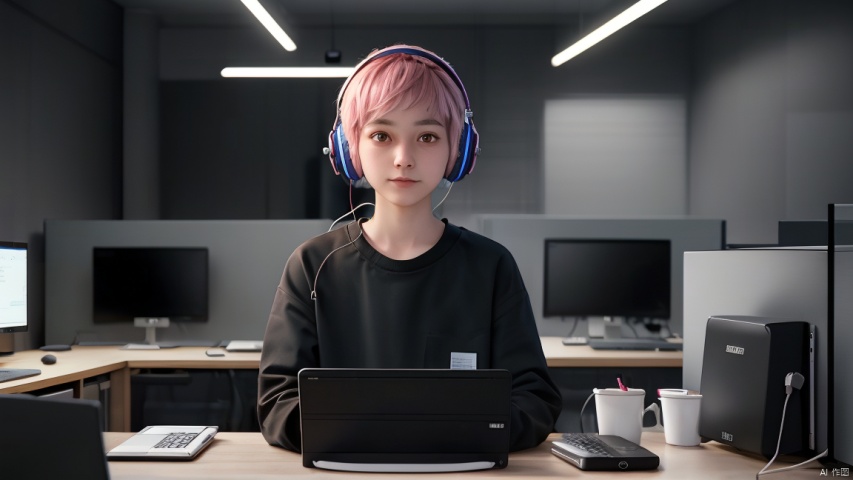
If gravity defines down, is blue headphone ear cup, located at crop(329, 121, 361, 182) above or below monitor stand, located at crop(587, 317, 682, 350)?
above

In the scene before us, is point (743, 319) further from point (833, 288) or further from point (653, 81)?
point (653, 81)

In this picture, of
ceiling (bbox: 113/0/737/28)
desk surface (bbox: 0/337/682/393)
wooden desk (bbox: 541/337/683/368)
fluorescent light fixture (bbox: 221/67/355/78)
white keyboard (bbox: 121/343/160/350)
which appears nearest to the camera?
desk surface (bbox: 0/337/682/393)

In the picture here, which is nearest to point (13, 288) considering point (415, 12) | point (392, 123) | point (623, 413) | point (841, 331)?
point (392, 123)

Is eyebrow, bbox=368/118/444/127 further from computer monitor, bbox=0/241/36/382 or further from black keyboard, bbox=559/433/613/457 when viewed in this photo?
computer monitor, bbox=0/241/36/382

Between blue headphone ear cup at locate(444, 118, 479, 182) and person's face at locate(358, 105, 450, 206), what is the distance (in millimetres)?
56

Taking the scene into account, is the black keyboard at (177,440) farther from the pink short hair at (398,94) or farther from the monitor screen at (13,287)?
the monitor screen at (13,287)

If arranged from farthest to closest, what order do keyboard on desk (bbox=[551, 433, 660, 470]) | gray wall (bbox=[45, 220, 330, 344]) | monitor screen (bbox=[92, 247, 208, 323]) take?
gray wall (bbox=[45, 220, 330, 344]) < monitor screen (bbox=[92, 247, 208, 323]) < keyboard on desk (bbox=[551, 433, 660, 470])

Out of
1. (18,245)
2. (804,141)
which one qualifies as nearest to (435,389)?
(18,245)

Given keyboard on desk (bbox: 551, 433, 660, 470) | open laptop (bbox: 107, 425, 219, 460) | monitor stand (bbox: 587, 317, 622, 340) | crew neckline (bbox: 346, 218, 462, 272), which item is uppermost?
crew neckline (bbox: 346, 218, 462, 272)

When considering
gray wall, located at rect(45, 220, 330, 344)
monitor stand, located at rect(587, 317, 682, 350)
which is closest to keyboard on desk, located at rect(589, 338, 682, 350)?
monitor stand, located at rect(587, 317, 682, 350)

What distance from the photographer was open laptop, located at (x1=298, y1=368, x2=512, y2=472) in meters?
1.11

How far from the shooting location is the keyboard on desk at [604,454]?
1.21 metres

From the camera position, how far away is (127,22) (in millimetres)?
5363

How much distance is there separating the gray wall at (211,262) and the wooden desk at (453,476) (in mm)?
2497
